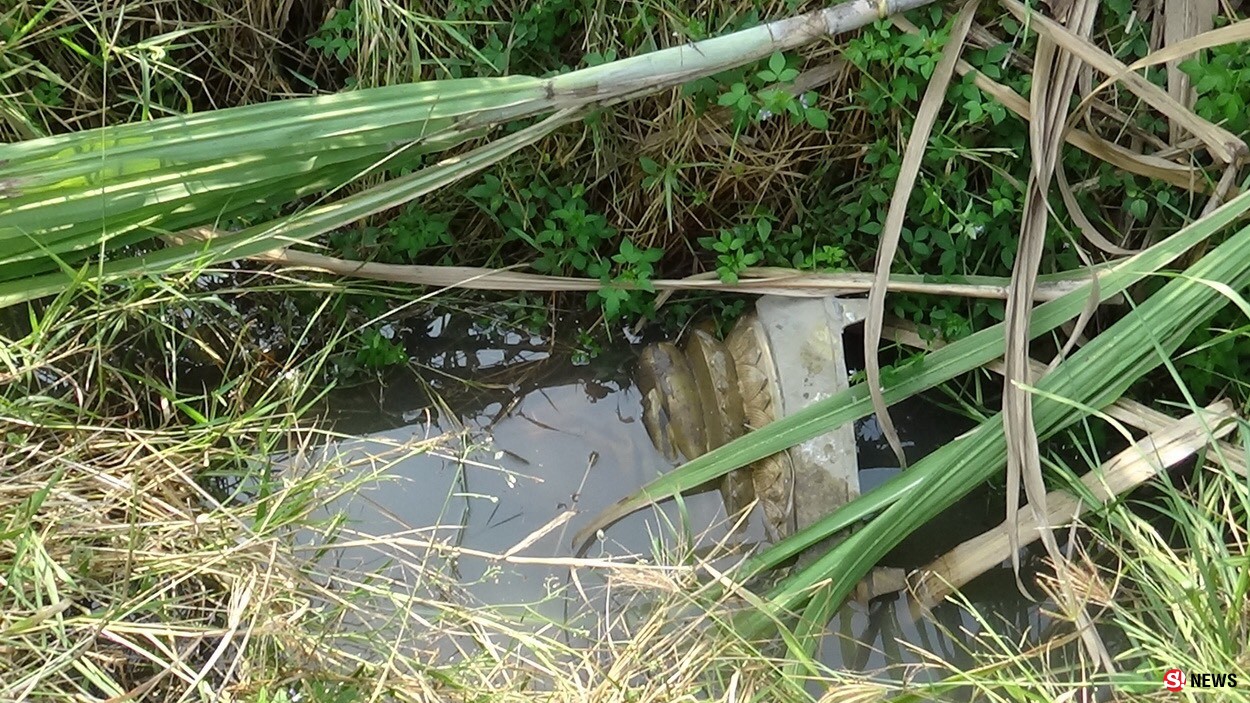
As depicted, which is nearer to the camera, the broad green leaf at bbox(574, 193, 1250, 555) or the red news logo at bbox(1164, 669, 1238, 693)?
the red news logo at bbox(1164, 669, 1238, 693)

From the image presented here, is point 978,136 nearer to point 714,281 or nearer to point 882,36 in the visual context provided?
point 882,36

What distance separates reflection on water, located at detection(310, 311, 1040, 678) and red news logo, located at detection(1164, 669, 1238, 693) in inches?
12.6

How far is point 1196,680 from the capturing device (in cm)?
118

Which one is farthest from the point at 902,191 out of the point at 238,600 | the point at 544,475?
the point at 238,600

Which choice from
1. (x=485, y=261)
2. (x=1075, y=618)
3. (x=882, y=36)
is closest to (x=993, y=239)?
(x=882, y=36)

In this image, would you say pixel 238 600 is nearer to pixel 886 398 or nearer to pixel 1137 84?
pixel 886 398

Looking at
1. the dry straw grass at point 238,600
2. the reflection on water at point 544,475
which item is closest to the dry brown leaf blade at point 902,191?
the reflection on water at point 544,475

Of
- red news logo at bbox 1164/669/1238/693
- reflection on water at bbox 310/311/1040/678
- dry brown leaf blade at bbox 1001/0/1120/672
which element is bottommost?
reflection on water at bbox 310/311/1040/678

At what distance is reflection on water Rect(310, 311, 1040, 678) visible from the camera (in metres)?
1.51

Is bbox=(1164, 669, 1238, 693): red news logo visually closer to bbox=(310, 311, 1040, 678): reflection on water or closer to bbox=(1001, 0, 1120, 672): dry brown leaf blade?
bbox=(1001, 0, 1120, 672): dry brown leaf blade

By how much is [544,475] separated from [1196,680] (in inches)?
41.2

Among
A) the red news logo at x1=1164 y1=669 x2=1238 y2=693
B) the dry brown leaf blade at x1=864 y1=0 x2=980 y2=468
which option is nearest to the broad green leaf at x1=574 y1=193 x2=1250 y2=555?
the dry brown leaf blade at x1=864 y1=0 x2=980 y2=468

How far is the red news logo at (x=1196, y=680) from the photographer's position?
1152 millimetres

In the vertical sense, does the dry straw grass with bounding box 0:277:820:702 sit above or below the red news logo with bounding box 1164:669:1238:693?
below
